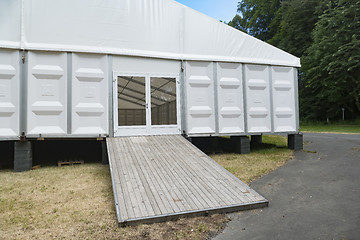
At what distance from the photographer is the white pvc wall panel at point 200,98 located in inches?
328

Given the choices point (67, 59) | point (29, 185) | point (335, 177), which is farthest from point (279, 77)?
point (29, 185)

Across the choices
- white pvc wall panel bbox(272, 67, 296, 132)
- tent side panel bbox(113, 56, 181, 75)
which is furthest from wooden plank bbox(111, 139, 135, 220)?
white pvc wall panel bbox(272, 67, 296, 132)

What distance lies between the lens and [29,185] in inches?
218

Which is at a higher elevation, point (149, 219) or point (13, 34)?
point (13, 34)

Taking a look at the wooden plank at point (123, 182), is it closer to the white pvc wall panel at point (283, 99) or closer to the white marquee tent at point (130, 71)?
the white marquee tent at point (130, 71)

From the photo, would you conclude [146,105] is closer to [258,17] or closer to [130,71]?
[130,71]

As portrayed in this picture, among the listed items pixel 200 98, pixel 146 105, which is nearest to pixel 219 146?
pixel 200 98

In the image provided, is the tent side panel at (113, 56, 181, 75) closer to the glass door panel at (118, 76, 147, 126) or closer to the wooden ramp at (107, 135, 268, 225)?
the glass door panel at (118, 76, 147, 126)

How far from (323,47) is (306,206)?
20955 millimetres

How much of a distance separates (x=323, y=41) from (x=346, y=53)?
2337mm

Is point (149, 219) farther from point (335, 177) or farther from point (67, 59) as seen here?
point (67, 59)

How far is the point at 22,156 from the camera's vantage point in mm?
7043

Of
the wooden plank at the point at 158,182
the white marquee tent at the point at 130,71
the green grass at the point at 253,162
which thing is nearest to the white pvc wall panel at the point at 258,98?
the white marquee tent at the point at 130,71

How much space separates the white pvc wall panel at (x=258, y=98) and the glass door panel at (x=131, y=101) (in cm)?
360
